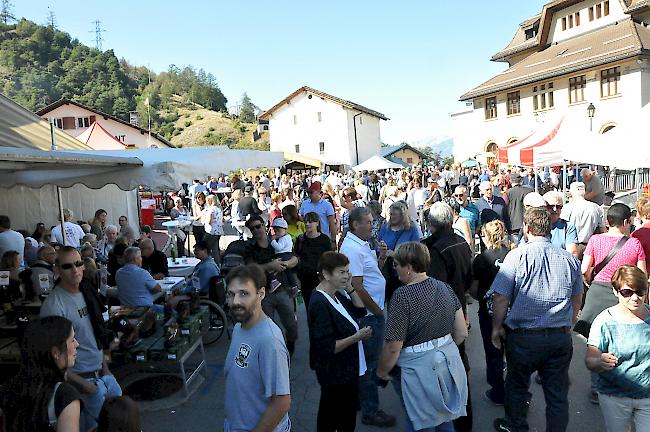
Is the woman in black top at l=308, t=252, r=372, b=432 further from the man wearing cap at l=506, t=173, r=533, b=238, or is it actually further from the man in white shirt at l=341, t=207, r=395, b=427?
the man wearing cap at l=506, t=173, r=533, b=238

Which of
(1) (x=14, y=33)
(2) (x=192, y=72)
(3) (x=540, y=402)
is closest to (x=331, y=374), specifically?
(3) (x=540, y=402)

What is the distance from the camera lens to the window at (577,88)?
94.6ft

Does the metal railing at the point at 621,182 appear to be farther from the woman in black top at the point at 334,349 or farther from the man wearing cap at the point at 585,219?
the woman in black top at the point at 334,349

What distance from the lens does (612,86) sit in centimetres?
2744

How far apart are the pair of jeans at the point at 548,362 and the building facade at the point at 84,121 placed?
153ft

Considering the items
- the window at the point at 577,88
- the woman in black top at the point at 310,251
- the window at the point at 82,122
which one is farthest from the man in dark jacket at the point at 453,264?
the window at the point at 82,122

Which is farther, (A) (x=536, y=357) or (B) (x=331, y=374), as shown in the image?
(A) (x=536, y=357)

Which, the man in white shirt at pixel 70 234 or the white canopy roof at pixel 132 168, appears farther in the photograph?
the man in white shirt at pixel 70 234

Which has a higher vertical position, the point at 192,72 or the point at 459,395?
the point at 192,72

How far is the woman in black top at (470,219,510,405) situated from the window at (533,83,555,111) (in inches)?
1156

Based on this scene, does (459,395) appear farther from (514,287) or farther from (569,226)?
(569,226)

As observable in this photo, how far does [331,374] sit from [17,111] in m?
9.05

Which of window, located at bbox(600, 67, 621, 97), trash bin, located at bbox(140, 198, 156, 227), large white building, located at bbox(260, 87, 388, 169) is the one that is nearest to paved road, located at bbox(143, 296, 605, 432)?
trash bin, located at bbox(140, 198, 156, 227)

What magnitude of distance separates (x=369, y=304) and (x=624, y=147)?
5752 millimetres
